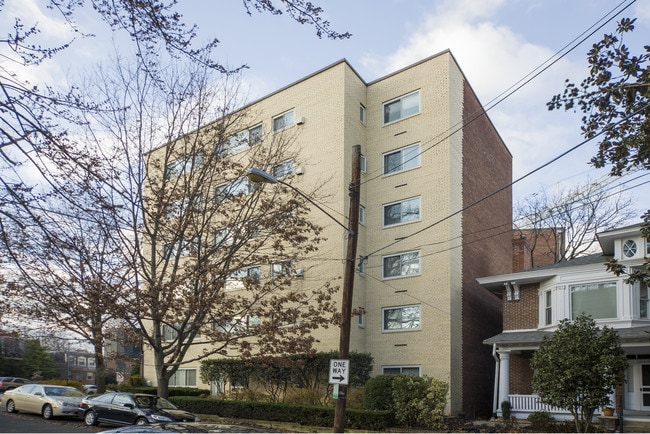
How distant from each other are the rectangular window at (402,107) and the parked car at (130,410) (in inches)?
672

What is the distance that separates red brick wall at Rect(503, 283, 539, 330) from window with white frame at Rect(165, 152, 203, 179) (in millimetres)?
14112

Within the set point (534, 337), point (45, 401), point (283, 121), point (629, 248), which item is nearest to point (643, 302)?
point (629, 248)

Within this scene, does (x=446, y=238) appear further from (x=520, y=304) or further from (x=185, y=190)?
(x=185, y=190)

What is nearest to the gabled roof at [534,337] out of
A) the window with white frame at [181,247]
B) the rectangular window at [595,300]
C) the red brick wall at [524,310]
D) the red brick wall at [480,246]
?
the red brick wall at [524,310]

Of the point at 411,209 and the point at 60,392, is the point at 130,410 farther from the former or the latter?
the point at 411,209

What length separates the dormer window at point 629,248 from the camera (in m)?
22.4

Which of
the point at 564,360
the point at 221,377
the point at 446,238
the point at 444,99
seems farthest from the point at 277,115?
the point at 564,360

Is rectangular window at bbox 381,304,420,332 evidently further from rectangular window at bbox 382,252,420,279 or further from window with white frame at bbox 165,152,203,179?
window with white frame at bbox 165,152,203,179

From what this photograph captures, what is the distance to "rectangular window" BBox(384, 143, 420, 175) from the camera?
2920 cm

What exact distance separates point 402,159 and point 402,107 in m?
2.61

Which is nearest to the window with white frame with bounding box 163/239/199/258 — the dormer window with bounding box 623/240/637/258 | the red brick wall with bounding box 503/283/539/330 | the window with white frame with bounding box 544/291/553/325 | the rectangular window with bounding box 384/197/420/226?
the rectangular window with bounding box 384/197/420/226

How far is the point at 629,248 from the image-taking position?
2256cm

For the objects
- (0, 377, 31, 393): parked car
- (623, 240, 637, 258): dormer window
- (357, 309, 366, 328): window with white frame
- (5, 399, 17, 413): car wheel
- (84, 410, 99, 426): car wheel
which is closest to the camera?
(84, 410, 99, 426): car wheel

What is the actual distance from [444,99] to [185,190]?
13.2 m
